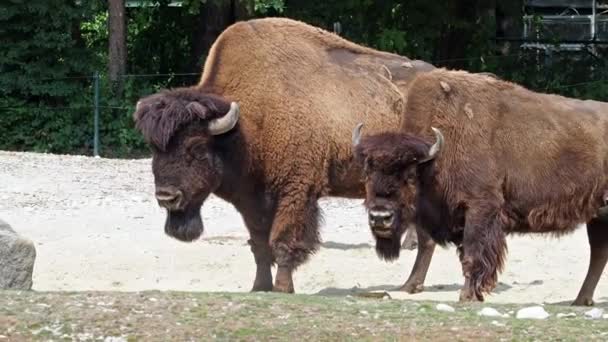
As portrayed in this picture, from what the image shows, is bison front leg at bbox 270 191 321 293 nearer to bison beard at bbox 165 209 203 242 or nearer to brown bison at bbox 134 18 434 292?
brown bison at bbox 134 18 434 292

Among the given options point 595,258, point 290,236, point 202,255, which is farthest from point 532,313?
point 202,255

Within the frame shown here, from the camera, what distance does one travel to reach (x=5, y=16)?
2042 cm

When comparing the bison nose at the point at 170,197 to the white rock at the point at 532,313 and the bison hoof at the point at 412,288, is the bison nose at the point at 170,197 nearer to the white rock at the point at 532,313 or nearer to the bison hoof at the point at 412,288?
the bison hoof at the point at 412,288

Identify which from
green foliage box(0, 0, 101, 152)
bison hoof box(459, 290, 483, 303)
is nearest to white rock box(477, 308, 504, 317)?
bison hoof box(459, 290, 483, 303)

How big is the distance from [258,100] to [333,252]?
2866 mm

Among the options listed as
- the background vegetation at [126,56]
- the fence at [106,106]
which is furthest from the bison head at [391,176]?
the fence at [106,106]

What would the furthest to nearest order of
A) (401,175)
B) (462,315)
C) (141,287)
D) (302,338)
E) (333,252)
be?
(333,252) < (141,287) < (401,175) < (462,315) < (302,338)

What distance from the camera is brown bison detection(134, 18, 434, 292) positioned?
9.02m

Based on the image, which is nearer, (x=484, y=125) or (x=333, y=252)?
(x=484, y=125)

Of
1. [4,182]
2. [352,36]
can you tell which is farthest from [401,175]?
[352,36]

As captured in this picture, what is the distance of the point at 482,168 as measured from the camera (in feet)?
29.1

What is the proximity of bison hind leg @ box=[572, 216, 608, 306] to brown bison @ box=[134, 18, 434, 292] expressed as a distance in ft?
5.52

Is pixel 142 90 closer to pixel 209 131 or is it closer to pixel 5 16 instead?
pixel 5 16

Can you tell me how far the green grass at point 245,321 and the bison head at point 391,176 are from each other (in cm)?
114
